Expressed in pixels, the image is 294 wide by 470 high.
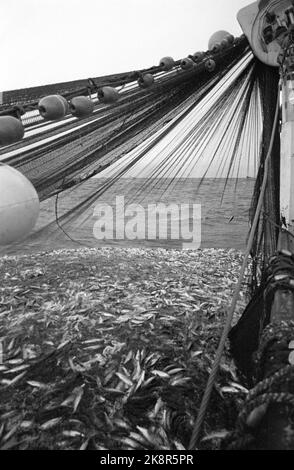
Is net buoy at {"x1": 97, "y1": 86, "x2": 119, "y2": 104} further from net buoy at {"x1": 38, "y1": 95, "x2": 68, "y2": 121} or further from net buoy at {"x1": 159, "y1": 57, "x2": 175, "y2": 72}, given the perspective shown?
net buoy at {"x1": 159, "y1": 57, "x2": 175, "y2": 72}

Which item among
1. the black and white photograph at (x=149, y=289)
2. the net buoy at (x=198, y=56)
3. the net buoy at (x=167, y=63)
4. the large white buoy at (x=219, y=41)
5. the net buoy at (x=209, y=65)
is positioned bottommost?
the black and white photograph at (x=149, y=289)

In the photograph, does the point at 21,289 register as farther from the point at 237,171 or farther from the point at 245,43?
the point at 245,43

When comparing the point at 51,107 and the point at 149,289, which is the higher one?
the point at 51,107

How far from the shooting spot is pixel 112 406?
2672 millimetres

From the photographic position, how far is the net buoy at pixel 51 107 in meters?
2.28

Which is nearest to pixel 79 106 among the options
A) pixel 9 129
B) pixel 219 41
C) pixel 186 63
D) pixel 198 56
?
pixel 9 129

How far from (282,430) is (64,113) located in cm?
239

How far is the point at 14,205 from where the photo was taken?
211 cm

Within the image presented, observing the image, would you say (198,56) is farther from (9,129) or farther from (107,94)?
(9,129)

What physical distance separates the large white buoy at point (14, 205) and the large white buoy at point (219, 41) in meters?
2.93

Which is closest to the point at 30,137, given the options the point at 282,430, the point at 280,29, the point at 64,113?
the point at 64,113

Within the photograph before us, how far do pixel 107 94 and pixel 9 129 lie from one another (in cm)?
115

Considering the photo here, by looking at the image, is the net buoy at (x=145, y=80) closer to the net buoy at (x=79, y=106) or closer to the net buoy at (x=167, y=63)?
the net buoy at (x=167, y=63)

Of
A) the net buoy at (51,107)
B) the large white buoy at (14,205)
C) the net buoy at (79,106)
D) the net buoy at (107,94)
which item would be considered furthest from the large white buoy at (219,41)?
the large white buoy at (14,205)
